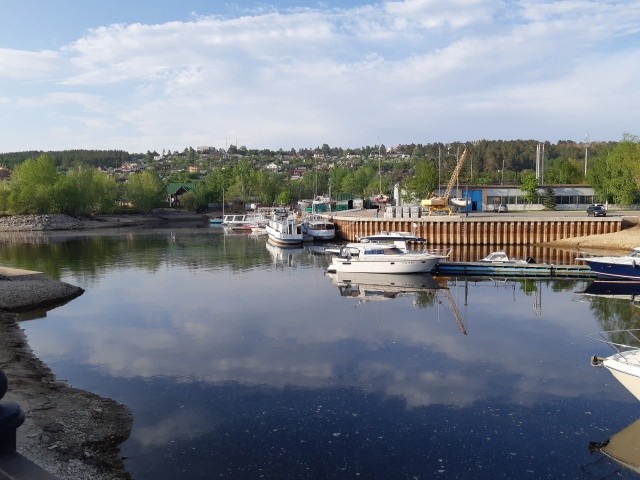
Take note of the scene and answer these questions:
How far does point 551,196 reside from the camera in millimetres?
94938

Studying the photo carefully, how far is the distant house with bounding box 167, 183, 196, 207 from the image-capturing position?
172238 mm

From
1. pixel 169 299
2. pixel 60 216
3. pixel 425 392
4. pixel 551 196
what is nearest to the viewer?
pixel 425 392

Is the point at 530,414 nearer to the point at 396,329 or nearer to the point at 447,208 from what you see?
the point at 396,329

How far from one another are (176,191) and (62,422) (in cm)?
16704

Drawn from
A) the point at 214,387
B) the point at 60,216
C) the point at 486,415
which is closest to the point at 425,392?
the point at 486,415

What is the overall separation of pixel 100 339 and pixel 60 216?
109922 mm

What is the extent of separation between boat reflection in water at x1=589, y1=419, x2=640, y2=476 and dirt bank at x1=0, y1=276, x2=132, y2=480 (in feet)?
40.8

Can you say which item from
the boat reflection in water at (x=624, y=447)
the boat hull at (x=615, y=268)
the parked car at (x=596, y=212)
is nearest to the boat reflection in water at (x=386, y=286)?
the boat hull at (x=615, y=268)

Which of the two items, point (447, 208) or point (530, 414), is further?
point (447, 208)

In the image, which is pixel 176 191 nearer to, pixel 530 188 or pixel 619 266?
pixel 530 188

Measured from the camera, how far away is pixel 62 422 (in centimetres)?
1672

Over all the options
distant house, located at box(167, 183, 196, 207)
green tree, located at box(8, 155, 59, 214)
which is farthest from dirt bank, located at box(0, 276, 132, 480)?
distant house, located at box(167, 183, 196, 207)

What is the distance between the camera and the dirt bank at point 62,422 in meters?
14.3

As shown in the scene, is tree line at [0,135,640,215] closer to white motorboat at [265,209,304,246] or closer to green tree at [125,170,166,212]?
green tree at [125,170,166,212]
